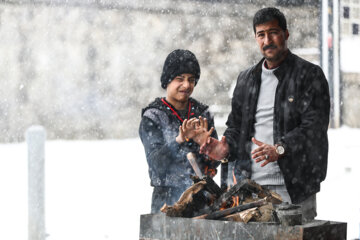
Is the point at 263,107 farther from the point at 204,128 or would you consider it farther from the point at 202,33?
the point at 202,33

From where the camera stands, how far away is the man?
3029 mm

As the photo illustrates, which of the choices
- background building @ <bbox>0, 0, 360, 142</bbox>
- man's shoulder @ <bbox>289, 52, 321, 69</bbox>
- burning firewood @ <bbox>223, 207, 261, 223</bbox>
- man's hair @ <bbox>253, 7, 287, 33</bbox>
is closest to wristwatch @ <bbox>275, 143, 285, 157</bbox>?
burning firewood @ <bbox>223, 207, 261, 223</bbox>

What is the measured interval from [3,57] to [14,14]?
2.66 ft

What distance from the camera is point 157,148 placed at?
3.38 m

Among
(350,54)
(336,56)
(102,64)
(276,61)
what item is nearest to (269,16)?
(276,61)

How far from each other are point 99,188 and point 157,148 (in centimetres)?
567

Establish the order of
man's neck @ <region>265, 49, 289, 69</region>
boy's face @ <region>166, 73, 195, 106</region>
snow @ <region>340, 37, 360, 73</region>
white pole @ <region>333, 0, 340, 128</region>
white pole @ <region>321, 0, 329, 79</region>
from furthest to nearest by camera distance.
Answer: snow @ <region>340, 37, 360, 73</region> < white pole @ <region>333, 0, 340, 128</region> < white pole @ <region>321, 0, 329, 79</region> < boy's face @ <region>166, 73, 195, 106</region> < man's neck @ <region>265, 49, 289, 69</region>

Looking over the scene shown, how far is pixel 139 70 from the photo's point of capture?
1095 centimetres

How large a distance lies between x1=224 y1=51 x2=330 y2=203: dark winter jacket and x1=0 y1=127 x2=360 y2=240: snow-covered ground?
304 cm

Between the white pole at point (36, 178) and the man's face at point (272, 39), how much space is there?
241 cm

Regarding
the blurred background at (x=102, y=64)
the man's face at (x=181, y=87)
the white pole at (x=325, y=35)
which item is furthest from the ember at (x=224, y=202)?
the white pole at (x=325, y=35)

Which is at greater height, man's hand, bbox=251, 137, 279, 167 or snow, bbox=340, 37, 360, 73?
snow, bbox=340, 37, 360, 73

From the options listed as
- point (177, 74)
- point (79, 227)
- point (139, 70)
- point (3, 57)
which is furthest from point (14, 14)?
point (177, 74)

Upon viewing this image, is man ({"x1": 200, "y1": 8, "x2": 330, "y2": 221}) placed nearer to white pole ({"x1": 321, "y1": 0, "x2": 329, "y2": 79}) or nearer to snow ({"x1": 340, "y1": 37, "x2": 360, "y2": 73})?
white pole ({"x1": 321, "y1": 0, "x2": 329, "y2": 79})
